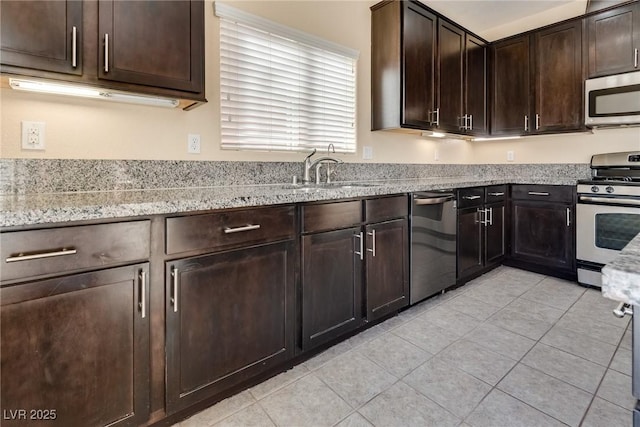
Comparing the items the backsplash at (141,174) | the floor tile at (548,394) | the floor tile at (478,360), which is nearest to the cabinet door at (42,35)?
the backsplash at (141,174)

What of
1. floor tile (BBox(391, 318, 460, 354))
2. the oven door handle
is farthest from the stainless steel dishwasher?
the oven door handle

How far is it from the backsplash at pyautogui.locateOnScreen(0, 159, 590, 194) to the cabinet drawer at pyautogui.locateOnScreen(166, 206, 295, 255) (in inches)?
24.5

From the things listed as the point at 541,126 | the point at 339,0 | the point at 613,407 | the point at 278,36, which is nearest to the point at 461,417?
the point at 613,407

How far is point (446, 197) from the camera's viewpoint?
258cm

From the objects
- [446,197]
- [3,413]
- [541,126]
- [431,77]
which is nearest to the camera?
[3,413]

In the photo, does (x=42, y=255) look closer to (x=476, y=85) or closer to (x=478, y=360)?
(x=478, y=360)

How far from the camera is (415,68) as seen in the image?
282 cm

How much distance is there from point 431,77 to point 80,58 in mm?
2652

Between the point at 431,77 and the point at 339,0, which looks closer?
the point at 339,0

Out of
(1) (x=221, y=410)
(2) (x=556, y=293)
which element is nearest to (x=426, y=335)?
(1) (x=221, y=410)

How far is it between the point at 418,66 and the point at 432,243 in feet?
5.02

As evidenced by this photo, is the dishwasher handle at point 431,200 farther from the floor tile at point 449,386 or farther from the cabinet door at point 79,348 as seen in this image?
the cabinet door at point 79,348

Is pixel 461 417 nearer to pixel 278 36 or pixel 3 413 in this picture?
pixel 3 413

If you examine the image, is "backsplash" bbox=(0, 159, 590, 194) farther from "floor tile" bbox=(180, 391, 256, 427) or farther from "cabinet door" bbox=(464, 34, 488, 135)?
"cabinet door" bbox=(464, 34, 488, 135)
